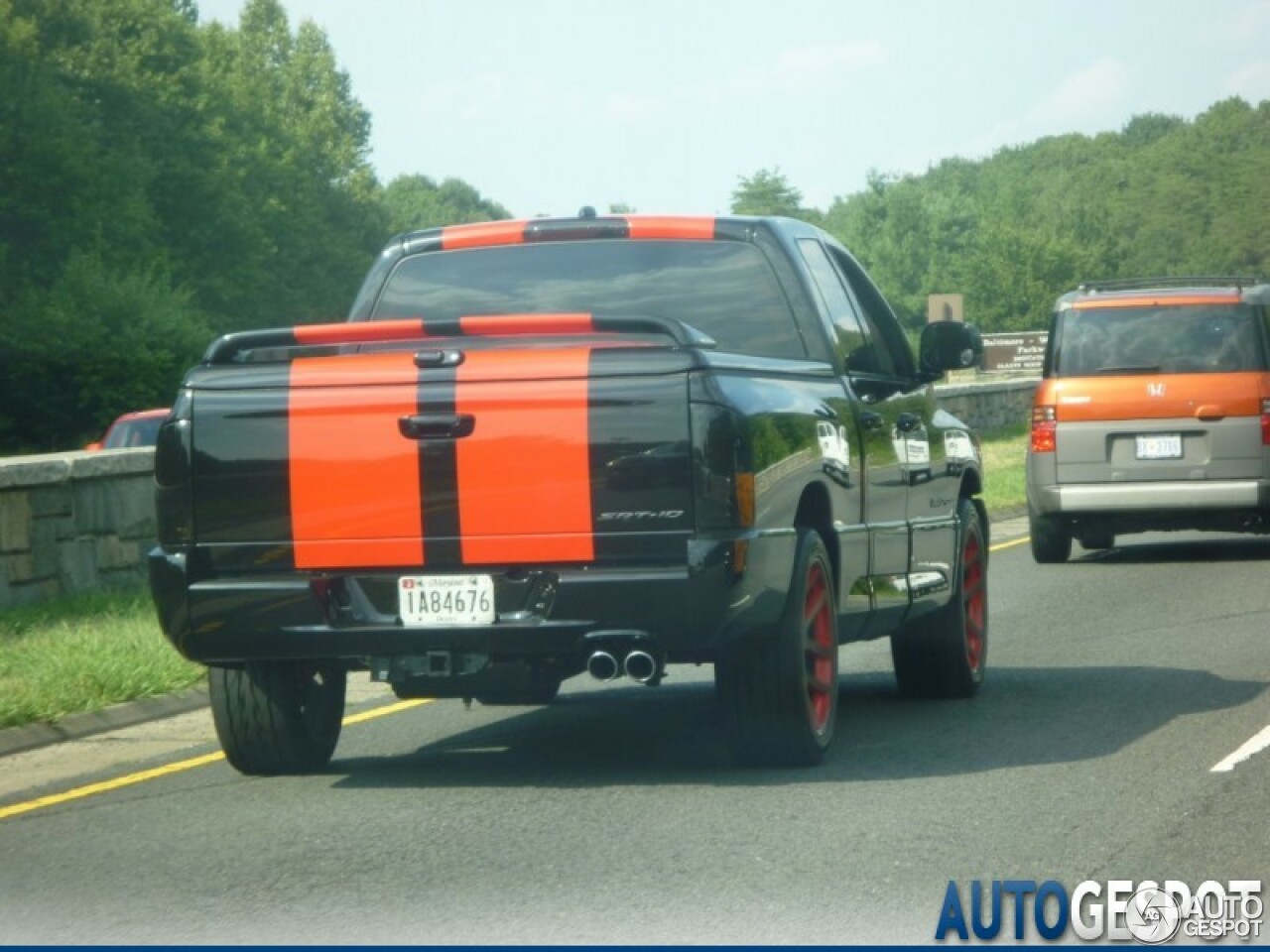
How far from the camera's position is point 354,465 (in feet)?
27.9

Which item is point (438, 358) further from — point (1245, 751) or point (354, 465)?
point (1245, 751)

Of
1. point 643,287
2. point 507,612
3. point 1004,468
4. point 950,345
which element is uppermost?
point 643,287

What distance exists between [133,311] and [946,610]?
162ft

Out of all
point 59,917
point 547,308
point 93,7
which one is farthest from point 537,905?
point 93,7

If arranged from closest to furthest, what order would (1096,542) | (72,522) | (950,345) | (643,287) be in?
1. (643,287)
2. (950,345)
3. (72,522)
4. (1096,542)

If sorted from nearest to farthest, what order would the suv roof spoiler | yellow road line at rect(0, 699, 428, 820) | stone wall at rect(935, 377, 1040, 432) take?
yellow road line at rect(0, 699, 428, 820) → the suv roof spoiler → stone wall at rect(935, 377, 1040, 432)

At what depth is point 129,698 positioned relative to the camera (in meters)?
12.0

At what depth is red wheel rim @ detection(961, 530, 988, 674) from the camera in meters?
11.7

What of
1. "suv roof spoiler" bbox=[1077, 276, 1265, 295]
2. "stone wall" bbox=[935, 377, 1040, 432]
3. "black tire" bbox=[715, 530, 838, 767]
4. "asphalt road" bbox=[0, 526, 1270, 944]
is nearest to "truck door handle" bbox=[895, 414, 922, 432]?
"asphalt road" bbox=[0, 526, 1270, 944]

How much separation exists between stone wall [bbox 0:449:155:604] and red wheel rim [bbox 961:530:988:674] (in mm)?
6214

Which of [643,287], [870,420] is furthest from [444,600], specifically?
[870,420]

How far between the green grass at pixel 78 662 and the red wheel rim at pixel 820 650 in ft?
12.1

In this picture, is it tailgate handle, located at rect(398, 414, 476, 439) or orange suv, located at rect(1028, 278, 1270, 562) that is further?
orange suv, located at rect(1028, 278, 1270, 562)

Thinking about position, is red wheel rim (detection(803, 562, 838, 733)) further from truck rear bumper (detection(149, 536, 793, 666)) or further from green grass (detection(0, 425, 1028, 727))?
green grass (detection(0, 425, 1028, 727))
